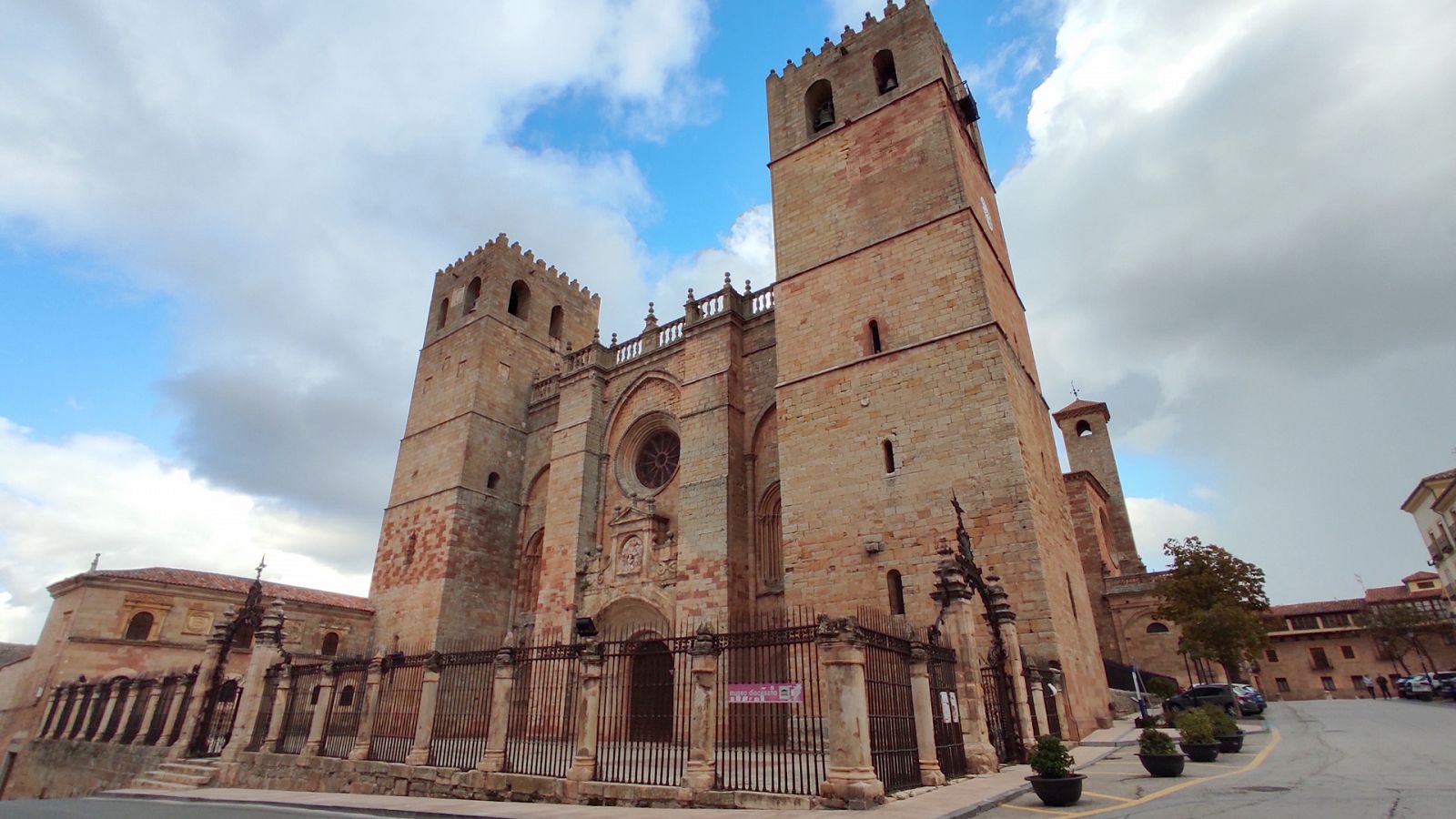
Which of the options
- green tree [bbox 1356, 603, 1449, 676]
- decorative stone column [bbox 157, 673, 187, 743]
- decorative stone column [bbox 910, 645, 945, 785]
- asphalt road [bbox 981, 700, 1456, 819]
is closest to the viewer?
asphalt road [bbox 981, 700, 1456, 819]

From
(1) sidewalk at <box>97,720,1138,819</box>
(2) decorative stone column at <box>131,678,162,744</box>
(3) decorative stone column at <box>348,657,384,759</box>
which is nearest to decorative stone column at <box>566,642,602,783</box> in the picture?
(1) sidewalk at <box>97,720,1138,819</box>

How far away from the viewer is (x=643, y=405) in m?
18.1

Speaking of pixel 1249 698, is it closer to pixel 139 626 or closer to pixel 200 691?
pixel 200 691

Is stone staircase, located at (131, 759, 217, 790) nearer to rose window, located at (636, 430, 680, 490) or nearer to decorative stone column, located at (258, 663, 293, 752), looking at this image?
decorative stone column, located at (258, 663, 293, 752)

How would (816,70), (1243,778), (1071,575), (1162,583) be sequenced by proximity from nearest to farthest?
(1243,778) < (1071,575) < (816,70) < (1162,583)

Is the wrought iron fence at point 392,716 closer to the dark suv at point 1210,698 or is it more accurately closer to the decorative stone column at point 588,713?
the decorative stone column at point 588,713

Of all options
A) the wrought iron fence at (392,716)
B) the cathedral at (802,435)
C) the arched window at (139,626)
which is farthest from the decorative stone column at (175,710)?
the wrought iron fence at (392,716)

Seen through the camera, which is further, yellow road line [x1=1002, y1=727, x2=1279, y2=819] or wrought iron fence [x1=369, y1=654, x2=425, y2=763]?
wrought iron fence [x1=369, y1=654, x2=425, y2=763]

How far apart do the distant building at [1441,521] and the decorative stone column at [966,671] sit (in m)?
34.5

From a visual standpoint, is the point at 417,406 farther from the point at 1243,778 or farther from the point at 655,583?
the point at 1243,778

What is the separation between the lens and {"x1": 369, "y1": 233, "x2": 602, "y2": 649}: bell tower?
18.4 m

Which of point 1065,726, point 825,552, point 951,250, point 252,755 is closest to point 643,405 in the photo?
point 825,552

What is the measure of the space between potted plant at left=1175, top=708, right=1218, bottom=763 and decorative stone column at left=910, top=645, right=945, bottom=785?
3788 millimetres

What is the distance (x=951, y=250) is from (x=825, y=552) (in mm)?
6119
